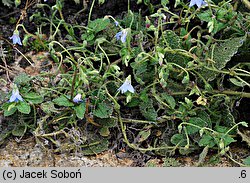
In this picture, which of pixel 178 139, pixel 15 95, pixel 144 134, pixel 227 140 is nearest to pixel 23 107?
pixel 15 95

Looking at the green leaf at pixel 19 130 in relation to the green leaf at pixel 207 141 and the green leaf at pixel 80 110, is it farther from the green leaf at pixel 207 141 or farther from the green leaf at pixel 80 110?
the green leaf at pixel 207 141

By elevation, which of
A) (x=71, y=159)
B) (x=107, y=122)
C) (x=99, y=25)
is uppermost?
(x=99, y=25)

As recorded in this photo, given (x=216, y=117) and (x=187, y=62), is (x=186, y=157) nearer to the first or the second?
(x=216, y=117)

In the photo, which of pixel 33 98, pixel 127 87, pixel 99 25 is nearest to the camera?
pixel 127 87

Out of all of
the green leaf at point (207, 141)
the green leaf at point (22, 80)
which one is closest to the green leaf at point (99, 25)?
the green leaf at point (22, 80)

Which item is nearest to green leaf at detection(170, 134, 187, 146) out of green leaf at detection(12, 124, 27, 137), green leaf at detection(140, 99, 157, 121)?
green leaf at detection(140, 99, 157, 121)

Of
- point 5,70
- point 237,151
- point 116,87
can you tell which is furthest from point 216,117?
point 5,70

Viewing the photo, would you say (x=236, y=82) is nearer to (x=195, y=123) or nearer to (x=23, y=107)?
(x=195, y=123)
